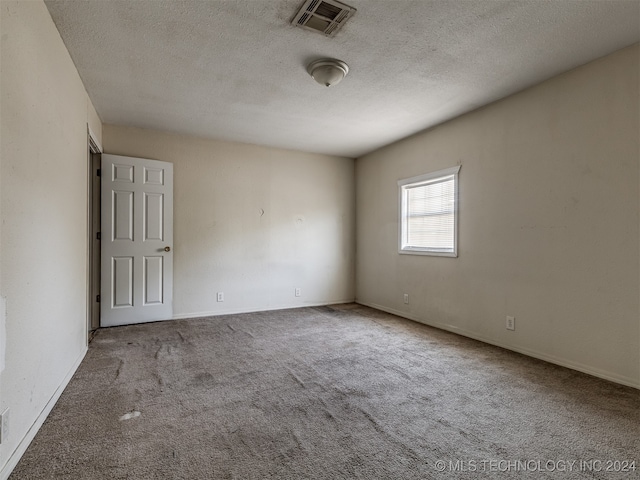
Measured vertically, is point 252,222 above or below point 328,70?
below

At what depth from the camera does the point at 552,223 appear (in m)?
2.91

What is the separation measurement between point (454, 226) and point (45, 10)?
3.89 metres

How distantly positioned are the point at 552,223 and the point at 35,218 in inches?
147

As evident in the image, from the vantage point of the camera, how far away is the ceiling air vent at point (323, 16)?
6.68 feet

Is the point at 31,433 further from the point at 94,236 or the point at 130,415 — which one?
the point at 94,236

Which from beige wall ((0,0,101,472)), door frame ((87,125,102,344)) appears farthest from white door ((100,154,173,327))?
beige wall ((0,0,101,472))

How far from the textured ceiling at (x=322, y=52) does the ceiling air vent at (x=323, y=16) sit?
0.20ft

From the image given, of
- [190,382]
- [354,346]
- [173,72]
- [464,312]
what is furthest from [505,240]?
[173,72]

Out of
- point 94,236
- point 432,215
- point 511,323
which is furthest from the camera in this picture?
point 432,215

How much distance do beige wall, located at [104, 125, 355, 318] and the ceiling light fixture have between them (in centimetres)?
239

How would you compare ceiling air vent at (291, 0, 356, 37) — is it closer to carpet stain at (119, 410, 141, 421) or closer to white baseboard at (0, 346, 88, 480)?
carpet stain at (119, 410, 141, 421)

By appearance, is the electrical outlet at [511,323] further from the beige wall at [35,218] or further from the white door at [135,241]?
the white door at [135,241]

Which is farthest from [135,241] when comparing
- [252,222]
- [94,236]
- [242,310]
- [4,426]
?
[4,426]

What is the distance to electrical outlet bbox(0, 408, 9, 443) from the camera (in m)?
1.45
